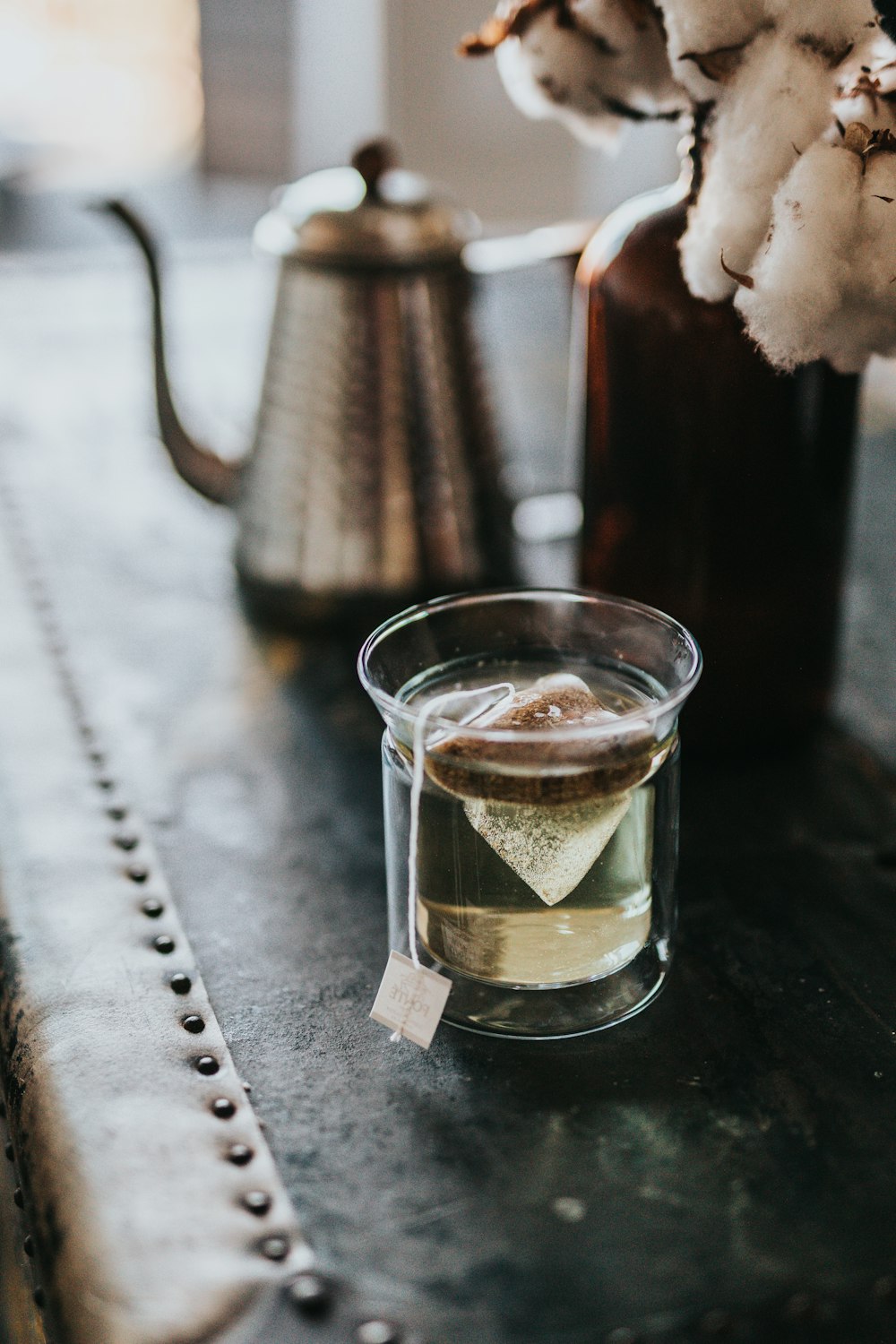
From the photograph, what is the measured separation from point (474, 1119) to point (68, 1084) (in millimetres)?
150

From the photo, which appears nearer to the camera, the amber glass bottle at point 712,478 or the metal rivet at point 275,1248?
the metal rivet at point 275,1248

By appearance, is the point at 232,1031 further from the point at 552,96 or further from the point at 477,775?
the point at 552,96

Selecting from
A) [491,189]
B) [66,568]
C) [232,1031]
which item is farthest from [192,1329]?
[491,189]

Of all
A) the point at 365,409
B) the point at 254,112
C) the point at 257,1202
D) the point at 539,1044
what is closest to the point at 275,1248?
the point at 257,1202

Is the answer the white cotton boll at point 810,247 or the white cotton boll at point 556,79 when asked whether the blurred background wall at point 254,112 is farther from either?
the white cotton boll at point 810,247

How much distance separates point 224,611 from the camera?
34.9 inches

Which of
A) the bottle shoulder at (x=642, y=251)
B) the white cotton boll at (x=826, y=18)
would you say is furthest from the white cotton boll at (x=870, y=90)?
the bottle shoulder at (x=642, y=251)

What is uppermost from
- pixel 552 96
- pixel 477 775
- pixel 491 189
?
pixel 552 96

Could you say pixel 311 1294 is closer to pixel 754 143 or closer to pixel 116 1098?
pixel 116 1098

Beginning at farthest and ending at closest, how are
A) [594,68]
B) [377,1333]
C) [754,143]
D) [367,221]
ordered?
1. [367,221]
2. [594,68]
3. [754,143]
4. [377,1333]

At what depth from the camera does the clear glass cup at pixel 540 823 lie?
→ 19.0 inches

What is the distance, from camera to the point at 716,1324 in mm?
399

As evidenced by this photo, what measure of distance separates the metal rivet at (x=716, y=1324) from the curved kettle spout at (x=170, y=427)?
0.61 meters

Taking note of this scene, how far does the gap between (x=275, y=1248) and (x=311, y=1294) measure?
0.02 m
